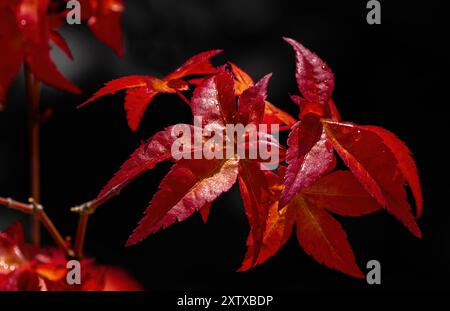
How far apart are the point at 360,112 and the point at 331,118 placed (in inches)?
30.2

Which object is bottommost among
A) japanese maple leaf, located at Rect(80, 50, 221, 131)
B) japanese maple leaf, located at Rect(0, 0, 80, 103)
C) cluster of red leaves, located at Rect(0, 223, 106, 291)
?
cluster of red leaves, located at Rect(0, 223, 106, 291)

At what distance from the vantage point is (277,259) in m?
1.27

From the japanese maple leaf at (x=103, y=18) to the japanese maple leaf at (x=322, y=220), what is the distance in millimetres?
273

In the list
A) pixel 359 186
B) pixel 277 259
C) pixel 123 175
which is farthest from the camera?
pixel 277 259

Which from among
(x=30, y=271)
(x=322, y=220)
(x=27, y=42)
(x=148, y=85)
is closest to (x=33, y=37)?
(x=27, y=42)

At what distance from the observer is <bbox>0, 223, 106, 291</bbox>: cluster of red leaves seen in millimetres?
647

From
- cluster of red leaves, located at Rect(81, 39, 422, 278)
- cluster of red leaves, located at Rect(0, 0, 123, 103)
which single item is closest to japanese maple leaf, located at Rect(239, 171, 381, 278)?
cluster of red leaves, located at Rect(81, 39, 422, 278)

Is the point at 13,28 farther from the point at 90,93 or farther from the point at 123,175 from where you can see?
the point at 90,93

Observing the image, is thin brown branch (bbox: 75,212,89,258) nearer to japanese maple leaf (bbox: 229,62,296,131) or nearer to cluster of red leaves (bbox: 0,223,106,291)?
cluster of red leaves (bbox: 0,223,106,291)

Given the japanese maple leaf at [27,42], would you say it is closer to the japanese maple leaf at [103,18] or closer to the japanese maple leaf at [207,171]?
the japanese maple leaf at [103,18]

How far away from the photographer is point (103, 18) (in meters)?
0.70

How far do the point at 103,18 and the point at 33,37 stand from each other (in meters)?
0.09

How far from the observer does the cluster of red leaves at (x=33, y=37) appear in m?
0.64

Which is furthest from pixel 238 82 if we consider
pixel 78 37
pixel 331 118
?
pixel 78 37
